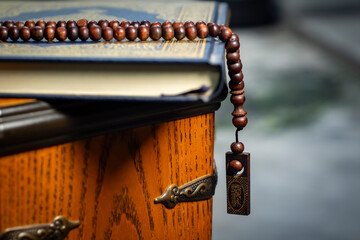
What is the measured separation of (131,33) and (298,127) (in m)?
1.35

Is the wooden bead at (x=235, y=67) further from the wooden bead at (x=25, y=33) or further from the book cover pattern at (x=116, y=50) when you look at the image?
the wooden bead at (x=25, y=33)

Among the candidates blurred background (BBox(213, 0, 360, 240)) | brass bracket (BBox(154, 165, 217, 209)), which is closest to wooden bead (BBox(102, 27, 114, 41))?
brass bracket (BBox(154, 165, 217, 209))

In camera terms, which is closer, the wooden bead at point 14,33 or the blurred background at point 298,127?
the wooden bead at point 14,33

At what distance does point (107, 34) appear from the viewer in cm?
32

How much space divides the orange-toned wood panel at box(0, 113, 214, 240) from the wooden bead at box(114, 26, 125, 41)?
7cm

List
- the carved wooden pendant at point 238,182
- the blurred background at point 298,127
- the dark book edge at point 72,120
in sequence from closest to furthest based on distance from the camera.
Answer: the dark book edge at point 72,120 < the carved wooden pendant at point 238,182 < the blurred background at point 298,127

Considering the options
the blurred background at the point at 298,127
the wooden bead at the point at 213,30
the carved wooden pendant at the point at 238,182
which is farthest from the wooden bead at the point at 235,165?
the blurred background at the point at 298,127

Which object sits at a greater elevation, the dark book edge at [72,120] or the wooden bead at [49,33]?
the wooden bead at [49,33]

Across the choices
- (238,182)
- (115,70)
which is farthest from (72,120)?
(238,182)

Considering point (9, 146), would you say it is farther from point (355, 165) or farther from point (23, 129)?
point (355, 165)

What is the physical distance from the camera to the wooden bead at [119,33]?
0.32m

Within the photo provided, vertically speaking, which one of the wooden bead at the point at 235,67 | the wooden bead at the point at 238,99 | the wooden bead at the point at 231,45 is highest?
the wooden bead at the point at 231,45

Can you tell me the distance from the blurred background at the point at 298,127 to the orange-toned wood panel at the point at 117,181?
2.26 ft

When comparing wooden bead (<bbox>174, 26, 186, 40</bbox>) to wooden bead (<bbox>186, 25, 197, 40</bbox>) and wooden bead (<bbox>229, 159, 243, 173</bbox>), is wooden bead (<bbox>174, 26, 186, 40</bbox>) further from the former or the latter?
wooden bead (<bbox>229, 159, 243, 173</bbox>)
